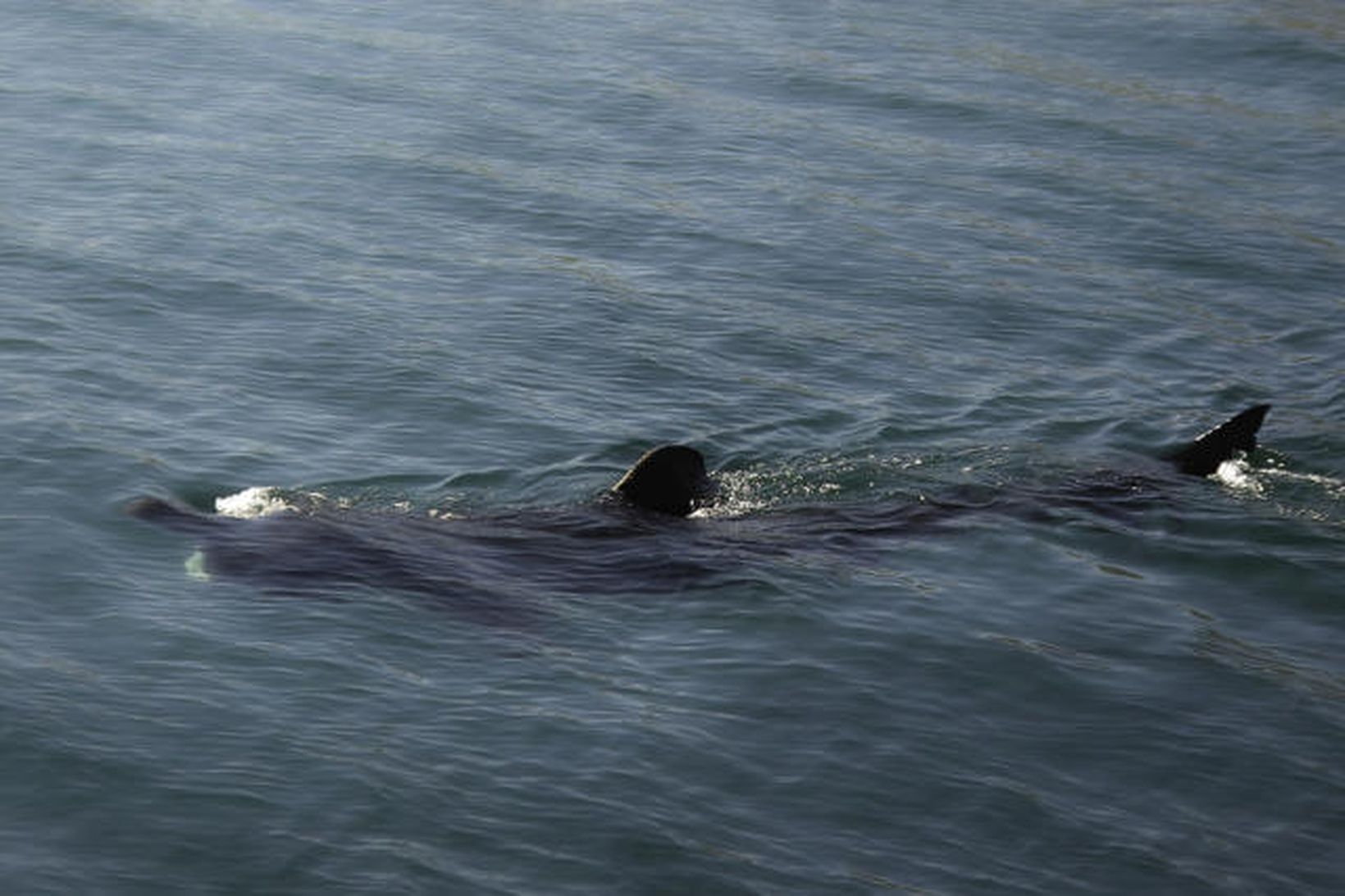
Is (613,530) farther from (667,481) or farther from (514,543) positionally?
(514,543)

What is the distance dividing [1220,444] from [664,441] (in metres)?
4.08

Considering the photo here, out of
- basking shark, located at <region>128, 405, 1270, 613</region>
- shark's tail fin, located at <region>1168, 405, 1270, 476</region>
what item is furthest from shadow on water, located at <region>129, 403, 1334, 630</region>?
shark's tail fin, located at <region>1168, 405, 1270, 476</region>

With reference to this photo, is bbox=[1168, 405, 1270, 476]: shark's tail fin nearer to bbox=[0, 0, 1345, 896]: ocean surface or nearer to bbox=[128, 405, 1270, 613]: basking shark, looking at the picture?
bbox=[0, 0, 1345, 896]: ocean surface

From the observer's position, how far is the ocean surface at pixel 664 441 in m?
11.1

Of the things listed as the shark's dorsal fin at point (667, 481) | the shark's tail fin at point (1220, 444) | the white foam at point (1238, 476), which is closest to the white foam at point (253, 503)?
the shark's dorsal fin at point (667, 481)

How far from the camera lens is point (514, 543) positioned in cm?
1377

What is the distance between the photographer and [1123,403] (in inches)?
698

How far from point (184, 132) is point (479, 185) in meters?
3.32

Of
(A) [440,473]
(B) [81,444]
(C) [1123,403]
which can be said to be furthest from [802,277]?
(B) [81,444]

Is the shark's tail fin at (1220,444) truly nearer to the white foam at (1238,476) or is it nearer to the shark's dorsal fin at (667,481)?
the white foam at (1238,476)

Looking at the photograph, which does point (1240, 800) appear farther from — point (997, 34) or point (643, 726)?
point (997, 34)

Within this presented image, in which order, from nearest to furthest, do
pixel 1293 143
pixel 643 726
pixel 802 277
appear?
pixel 643 726, pixel 802 277, pixel 1293 143

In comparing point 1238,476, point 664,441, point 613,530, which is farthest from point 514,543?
point 1238,476

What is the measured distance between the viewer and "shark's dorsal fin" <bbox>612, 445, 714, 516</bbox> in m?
13.9
